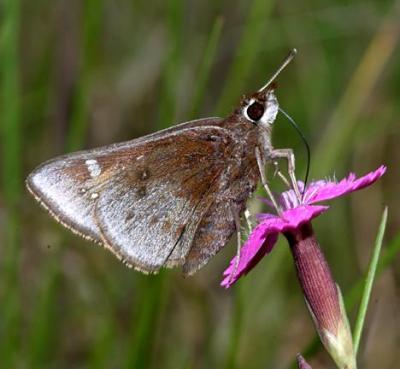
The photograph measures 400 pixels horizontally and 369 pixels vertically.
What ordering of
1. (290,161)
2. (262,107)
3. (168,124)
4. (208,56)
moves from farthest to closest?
(168,124) < (208,56) < (262,107) < (290,161)

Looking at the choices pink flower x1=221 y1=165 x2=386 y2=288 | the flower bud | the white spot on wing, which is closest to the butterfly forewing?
the white spot on wing

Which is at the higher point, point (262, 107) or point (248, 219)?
point (262, 107)

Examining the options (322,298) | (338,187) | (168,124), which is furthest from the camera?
(168,124)

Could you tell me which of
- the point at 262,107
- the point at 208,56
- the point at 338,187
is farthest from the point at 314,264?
the point at 208,56

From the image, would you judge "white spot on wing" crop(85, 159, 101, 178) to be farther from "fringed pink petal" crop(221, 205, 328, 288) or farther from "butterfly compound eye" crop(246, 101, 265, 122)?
"fringed pink petal" crop(221, 205, 328, 288)

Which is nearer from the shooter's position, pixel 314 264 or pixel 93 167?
pixel 314 264

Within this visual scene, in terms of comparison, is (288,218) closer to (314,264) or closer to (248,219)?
(314,264)

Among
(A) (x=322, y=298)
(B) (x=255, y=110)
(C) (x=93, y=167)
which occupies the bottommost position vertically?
(A) (x=322, y=298)

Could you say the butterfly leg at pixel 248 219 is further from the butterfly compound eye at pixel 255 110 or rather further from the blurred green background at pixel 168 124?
the blurred green background at pixel 168 124
